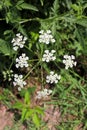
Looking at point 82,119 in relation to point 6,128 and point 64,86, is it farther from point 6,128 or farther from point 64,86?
point 6,128

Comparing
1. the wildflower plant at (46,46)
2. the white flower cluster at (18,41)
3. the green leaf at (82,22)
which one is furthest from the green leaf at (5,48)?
the green leaf at (82,22)

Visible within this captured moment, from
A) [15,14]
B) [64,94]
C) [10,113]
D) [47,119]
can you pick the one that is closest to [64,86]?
[64,94]

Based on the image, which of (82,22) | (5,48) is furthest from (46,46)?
(82,22)

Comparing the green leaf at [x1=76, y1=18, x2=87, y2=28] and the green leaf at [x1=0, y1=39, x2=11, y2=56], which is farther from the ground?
the green leaf at [x1=76, y1=18, x2=87, y2=28]

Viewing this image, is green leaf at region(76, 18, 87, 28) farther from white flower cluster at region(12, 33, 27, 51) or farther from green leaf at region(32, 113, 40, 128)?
green leaf at region(32, 113, 40, 128)

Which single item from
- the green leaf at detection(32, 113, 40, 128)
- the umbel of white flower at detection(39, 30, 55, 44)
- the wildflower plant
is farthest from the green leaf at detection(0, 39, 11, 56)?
the green leaf at detection(32, 113, 40, 128)

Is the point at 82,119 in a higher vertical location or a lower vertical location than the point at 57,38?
lower

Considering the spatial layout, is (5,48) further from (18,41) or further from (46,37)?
(46,37)

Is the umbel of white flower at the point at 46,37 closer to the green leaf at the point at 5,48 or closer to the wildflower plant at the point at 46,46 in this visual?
the wildflower plant at the point at 46,46
